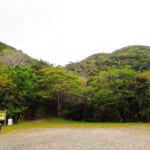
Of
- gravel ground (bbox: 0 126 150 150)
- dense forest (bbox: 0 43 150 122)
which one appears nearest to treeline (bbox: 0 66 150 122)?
dense forest (bbox: 0 43 150 122)

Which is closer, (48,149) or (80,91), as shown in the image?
(48,149)

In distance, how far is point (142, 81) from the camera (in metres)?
15.6

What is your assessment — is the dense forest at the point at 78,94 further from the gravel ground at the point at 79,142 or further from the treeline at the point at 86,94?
the gravel ground at the point at 79,142

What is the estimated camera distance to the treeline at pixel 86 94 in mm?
15742

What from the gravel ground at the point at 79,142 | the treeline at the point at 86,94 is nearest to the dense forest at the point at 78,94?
the treeline at the point at 86,94

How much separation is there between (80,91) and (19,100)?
7.68 m

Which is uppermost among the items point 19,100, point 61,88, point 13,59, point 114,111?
point 13,59

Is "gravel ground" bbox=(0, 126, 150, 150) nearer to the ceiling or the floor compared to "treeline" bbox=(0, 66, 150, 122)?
nearer to the floor

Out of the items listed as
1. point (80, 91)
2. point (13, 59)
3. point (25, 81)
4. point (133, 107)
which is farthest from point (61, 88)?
point (13, 59)

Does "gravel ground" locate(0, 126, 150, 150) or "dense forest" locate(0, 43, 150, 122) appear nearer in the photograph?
"gravel ground" locate(0, 126, 150, 150)

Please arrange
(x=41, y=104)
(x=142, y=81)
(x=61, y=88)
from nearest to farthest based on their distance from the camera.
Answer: (x=142, y=81) < (x=61, y=88) < (x=41, y=104)

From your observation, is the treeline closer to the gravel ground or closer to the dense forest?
the dense forest

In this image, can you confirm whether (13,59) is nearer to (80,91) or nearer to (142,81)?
(80,91)

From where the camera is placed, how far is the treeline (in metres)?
15.7
